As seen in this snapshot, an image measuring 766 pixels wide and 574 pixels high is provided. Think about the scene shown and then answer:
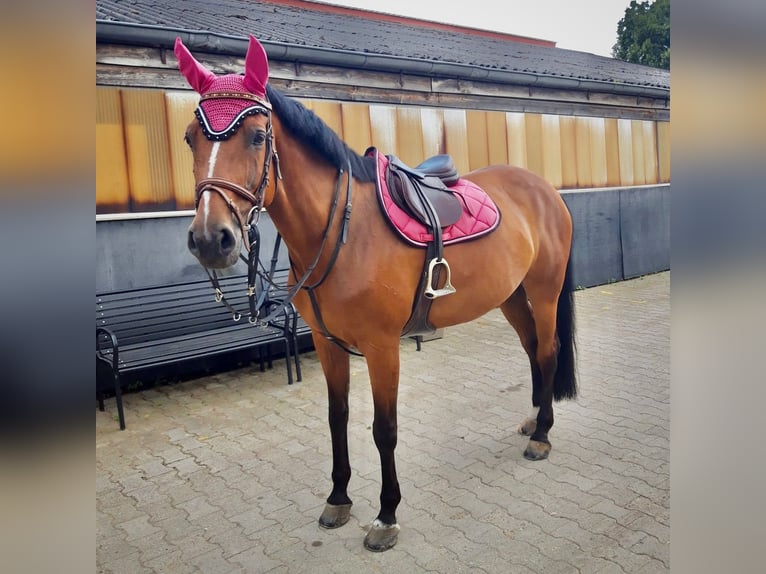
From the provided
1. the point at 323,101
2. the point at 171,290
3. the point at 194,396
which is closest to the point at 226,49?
the point at 323,101

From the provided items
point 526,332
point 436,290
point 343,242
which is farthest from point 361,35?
point 343,242

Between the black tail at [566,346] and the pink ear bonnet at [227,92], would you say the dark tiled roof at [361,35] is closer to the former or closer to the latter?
the pink ear bonnet at [227,92]

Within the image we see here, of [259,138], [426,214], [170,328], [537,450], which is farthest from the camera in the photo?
[170,328]

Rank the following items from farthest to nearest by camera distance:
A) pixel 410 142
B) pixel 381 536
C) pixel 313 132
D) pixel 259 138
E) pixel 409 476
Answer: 1. pixel 410 142
2. pixel 409 476
3. pixel 381 536
4. pixel 313 132
5. pixel 259 138

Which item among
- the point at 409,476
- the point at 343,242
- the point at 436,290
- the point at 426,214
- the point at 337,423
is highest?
the point at 426,214

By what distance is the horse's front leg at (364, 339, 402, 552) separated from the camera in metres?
2.37

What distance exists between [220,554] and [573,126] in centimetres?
683

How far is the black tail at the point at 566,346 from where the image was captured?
11.4ft

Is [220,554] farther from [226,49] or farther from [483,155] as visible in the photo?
[483,155]

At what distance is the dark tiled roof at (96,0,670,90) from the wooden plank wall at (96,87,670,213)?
566 millimetres

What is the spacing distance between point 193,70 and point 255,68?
0.21m

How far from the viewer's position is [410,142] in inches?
229

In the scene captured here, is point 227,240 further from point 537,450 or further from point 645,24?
point 537,450

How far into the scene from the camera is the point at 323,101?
16.7ft
